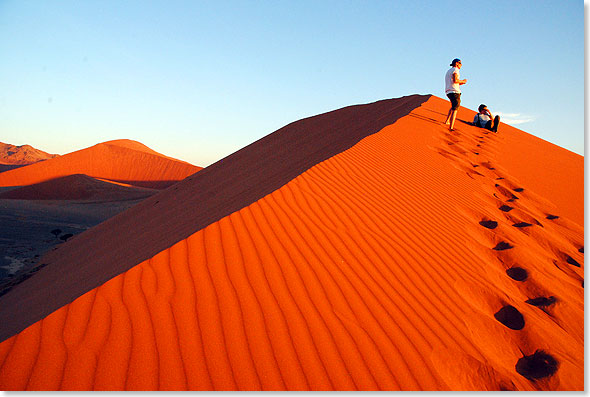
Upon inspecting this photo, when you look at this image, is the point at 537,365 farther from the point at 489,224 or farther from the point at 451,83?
the point at 451,83

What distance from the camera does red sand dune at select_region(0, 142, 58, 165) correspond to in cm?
7184

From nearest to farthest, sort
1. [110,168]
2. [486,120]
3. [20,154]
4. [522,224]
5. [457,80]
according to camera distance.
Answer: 1. [522,224]
2. [457,80]
3. [486,120]
4. [110,168]
5. [20,154]

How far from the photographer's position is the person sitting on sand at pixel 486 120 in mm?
10387

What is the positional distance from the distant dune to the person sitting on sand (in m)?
81.5

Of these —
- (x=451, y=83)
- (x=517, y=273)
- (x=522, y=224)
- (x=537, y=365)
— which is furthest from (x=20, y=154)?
(x=537, y=365)

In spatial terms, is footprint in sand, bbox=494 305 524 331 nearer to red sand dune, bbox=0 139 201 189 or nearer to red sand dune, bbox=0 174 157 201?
red sand dune, bbox=0 174 157 201

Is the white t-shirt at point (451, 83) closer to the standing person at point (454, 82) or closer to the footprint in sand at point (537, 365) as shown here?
the standing person at point (454, 82)

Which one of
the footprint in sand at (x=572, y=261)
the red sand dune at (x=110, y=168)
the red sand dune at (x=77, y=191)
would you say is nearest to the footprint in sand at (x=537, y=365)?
the footprint in sand at (x=572, y=261)

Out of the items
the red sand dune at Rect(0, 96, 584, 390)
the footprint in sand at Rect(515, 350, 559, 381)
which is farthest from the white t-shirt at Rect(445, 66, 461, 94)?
the footprint in sand at Rect(515, 350, 559, 381)

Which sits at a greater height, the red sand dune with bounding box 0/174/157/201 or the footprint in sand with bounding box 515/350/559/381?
the footprint in sand with bounding box 515/350/559/381

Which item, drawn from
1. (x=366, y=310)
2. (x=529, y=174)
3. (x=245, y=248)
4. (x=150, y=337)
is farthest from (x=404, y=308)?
(x=529, y=174)

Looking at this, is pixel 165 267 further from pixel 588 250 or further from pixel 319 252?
pixel 588 250

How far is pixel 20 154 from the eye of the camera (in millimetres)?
75062

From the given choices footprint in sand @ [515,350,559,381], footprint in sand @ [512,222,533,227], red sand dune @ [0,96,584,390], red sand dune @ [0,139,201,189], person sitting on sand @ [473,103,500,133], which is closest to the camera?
red sand dune @ [0,96,584,390]
